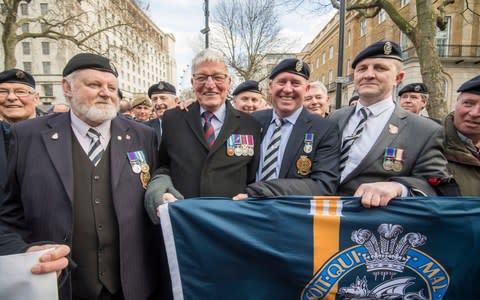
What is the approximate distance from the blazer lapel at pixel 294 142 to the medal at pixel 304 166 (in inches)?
2.6

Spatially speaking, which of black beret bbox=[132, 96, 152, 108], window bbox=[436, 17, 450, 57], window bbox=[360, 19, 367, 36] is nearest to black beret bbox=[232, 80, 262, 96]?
black beret bbox=[132, 96, 152, 108]

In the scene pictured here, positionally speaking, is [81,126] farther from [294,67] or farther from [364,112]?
[364,112]

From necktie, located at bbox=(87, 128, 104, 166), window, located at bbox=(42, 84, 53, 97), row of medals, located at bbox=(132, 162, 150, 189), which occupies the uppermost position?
window, located at bbox=(42, 84, 53, 97)

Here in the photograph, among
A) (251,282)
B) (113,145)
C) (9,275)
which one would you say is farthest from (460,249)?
(9,275)

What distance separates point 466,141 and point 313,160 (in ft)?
4.68

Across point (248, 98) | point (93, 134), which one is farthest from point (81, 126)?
point (248, 98)

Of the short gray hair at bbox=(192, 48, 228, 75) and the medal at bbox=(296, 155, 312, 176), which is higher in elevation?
the short gray hair at bbox=(192, 48, 228, 75)

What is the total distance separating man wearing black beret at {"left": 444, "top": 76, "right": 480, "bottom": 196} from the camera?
2.33 meters

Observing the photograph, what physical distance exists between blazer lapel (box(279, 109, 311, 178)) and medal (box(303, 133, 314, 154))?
0.03 metres

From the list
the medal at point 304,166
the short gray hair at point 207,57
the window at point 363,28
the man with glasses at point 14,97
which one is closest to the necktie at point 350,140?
the medal at point 304,166

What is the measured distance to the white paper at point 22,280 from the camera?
151 centimetres

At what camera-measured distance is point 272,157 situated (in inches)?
97.2

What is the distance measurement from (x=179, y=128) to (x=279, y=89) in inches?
37.9

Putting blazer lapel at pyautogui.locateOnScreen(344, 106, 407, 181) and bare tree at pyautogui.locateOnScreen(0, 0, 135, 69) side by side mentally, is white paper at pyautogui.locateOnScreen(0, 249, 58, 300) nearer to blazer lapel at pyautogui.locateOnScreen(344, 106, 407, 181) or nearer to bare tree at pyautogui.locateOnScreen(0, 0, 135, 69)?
blazer lapel at pyautogui.locateOnScreen(344, 106, 407, 181)
